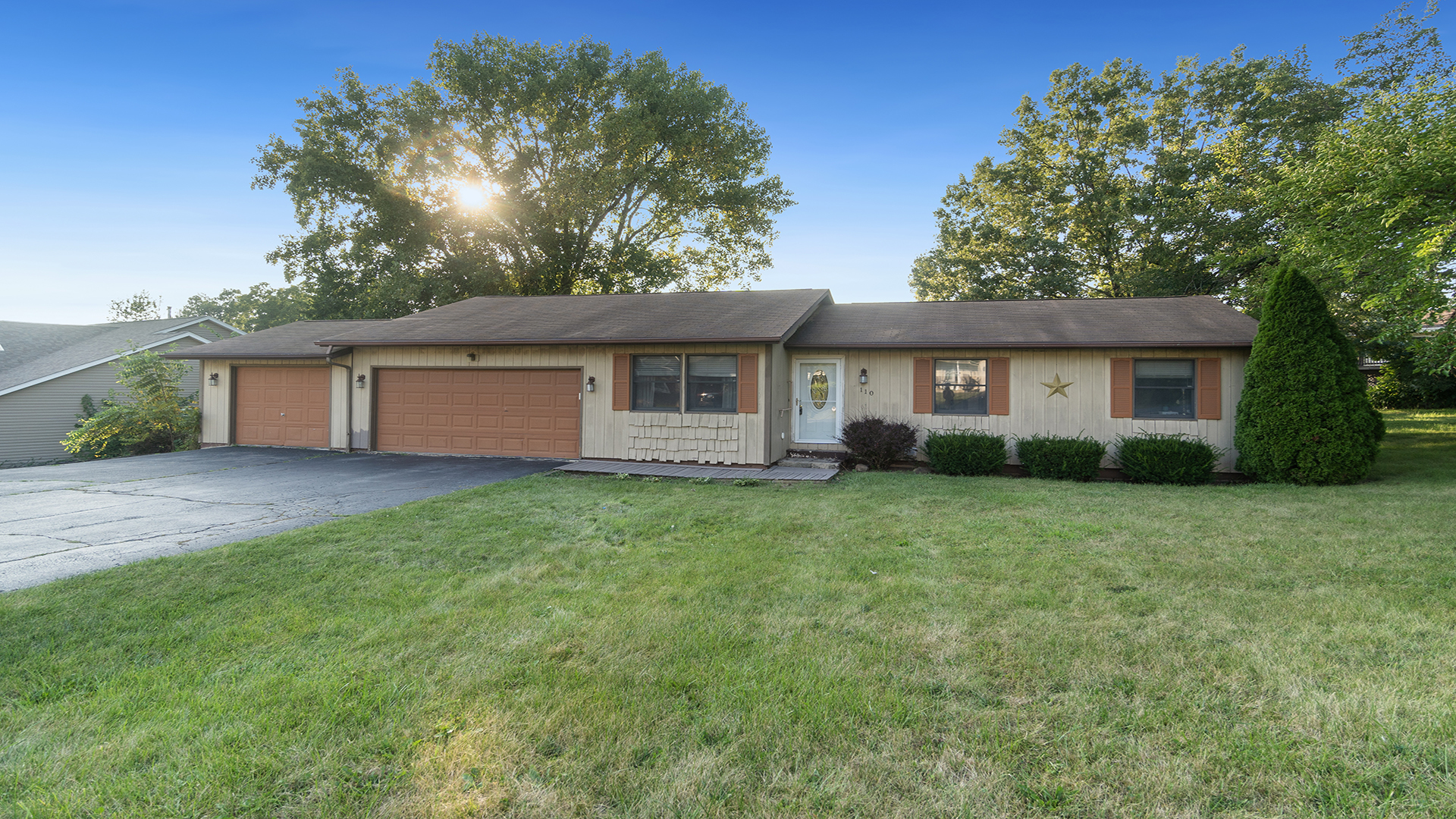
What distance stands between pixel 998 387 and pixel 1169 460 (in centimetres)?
270

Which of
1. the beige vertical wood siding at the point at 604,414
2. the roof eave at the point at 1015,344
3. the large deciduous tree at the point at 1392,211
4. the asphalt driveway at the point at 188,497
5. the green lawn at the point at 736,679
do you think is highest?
the large deciduous tree at the point at 1392,211

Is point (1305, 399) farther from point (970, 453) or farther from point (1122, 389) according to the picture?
point (970, 453)

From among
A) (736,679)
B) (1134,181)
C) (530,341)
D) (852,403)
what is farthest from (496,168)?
(736,679)

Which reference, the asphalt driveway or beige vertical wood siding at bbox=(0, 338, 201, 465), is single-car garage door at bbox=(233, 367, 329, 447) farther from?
beige vertical wood siding at bbox=(0, 338, 201, 465)

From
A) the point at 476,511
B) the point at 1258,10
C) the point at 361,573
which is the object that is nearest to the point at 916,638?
the point at 361,573

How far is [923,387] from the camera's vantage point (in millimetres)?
11117

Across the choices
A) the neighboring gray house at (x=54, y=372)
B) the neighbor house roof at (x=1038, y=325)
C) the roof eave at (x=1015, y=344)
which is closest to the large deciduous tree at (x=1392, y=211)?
the neighbor house roof at (x=1038, y=325)

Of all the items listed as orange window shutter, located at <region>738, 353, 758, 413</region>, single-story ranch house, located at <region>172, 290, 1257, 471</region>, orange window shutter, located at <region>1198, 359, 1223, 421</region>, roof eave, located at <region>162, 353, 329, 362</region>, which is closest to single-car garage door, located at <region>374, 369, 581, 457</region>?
single-story ranch house, located at <region>172, 290, 1257, 471</region>

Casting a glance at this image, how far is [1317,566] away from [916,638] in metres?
3.85

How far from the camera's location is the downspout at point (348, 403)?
1267cm

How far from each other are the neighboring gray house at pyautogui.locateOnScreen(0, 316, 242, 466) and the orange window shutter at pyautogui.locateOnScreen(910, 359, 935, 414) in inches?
670

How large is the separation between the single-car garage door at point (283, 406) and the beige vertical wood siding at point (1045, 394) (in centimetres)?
987

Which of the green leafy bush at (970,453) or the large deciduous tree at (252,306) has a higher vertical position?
the large deciduous tree at (252,306)

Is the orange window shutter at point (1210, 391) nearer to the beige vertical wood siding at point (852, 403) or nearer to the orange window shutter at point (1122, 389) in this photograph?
the beige vertical wood siding at point (852, 403)
